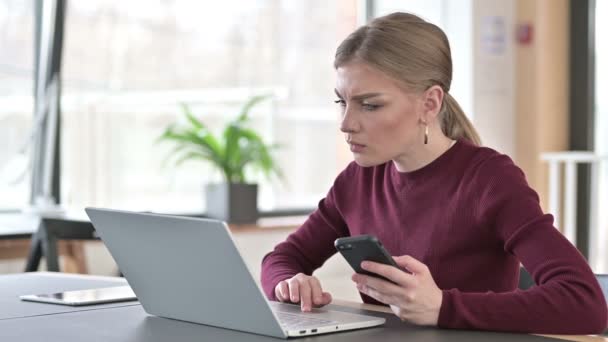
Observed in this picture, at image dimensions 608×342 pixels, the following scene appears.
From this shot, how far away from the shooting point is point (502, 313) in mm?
1449

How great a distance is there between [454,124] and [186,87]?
2537 mm

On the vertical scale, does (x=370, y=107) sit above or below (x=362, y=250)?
above

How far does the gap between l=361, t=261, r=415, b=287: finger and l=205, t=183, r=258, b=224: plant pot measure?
261cm

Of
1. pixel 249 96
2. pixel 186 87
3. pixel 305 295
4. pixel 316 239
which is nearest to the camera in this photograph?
pixel 305 295

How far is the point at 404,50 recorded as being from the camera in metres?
1.74

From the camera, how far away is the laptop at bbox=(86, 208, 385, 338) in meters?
1.34

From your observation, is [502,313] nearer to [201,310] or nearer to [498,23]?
[201,310]

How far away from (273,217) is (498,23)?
56.2 inches

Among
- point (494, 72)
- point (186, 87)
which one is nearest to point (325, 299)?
point (186, 87)

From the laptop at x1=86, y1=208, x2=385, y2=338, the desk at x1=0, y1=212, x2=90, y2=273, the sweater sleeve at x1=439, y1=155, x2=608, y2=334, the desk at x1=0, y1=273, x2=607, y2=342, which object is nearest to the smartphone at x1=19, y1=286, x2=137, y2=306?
the desk at x1=0, y1=273, x2=607, y2=342

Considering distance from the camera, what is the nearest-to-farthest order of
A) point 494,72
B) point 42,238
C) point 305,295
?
1. point 305,295
2. point 42,238
3. point 494,72

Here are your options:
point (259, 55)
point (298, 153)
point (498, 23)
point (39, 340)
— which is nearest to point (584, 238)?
point (498, 23)

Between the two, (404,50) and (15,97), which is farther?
(15,97)

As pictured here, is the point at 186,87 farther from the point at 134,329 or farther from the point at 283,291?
the point at 134,329
